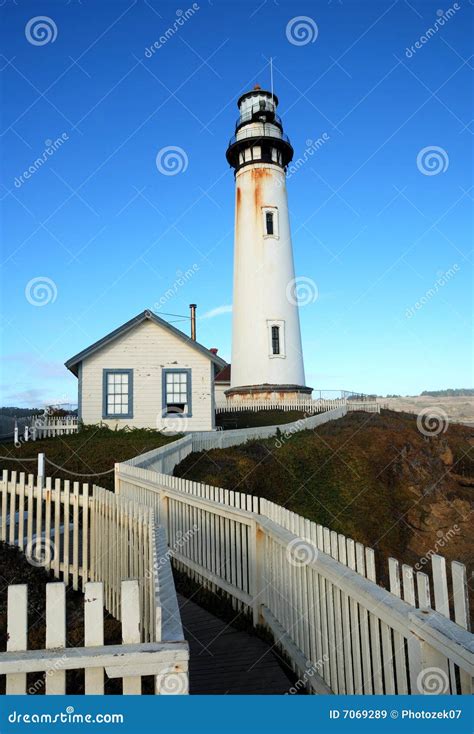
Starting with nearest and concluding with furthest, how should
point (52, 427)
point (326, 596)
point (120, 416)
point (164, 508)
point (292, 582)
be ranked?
point (326, 596) < point (292, 582) < point (164, 508) < point (52, 427) < point (120, 416)

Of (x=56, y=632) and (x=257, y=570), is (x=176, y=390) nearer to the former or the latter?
(x=257, y=570)

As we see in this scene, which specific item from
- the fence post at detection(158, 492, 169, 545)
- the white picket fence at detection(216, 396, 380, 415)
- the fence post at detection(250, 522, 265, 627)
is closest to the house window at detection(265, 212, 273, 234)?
the white picket fence at detection(216, 396, 380, 415)

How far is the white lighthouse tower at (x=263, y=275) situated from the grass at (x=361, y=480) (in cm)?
713

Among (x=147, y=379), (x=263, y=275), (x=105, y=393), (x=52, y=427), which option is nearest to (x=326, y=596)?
(x=147, y=379)

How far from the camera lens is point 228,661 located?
15.6 feet

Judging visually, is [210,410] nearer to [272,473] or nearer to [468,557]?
[272,473]

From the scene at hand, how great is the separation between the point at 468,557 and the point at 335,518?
18.9 ft

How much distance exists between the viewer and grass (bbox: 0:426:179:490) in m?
12.6

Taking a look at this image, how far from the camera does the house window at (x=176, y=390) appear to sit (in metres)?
20.0

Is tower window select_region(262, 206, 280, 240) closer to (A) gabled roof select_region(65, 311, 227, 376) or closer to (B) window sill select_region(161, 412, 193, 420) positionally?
(A) gabled roof select_region(65, 311, 227, 376)

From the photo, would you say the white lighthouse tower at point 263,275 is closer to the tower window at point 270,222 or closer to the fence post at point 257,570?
the tower window at point 270,222

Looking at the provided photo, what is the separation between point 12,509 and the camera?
792 cm

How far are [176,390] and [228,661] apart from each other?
15555 mm

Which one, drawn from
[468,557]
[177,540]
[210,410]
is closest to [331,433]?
[210,410]
